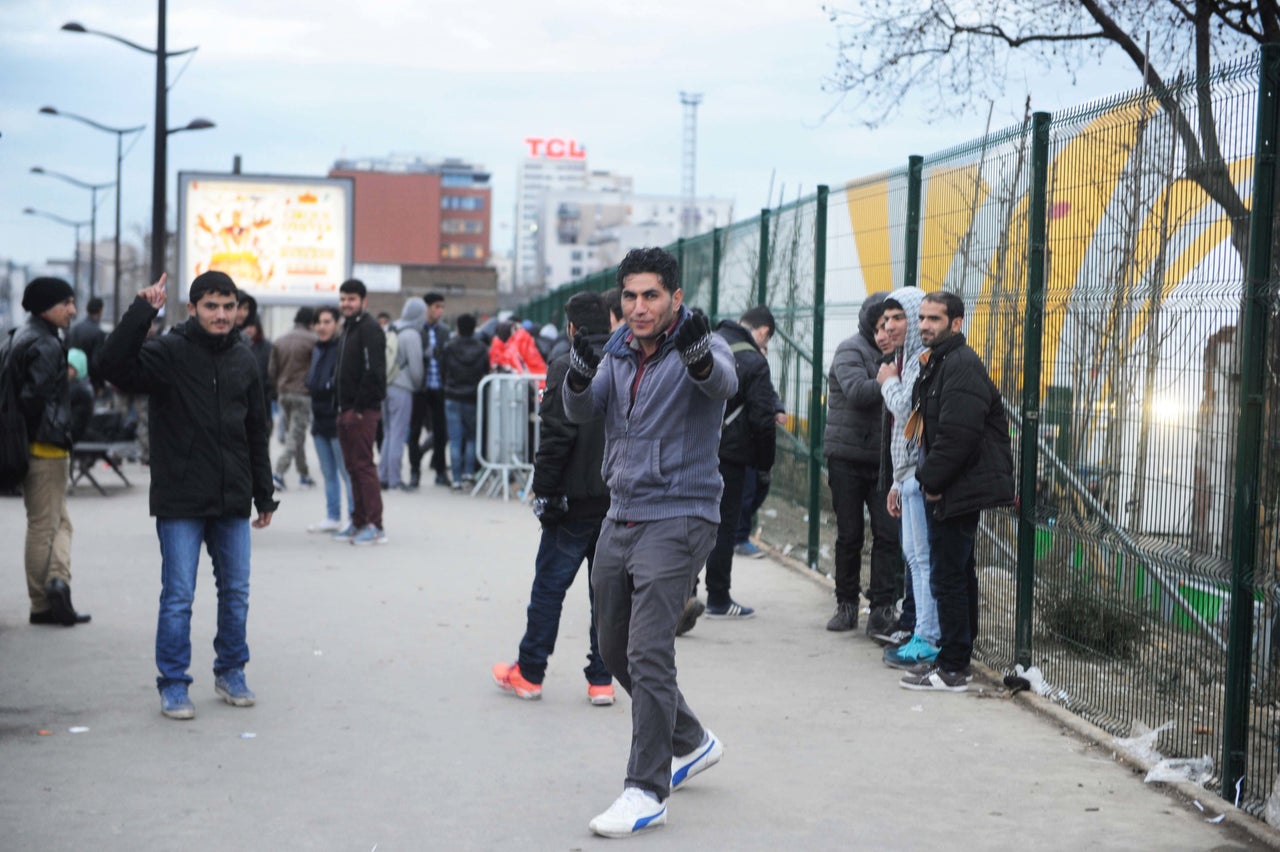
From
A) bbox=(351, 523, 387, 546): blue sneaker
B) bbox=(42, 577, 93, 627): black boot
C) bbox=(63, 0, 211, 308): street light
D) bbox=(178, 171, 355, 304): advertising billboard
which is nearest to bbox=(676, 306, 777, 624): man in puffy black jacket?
bbox=(42, 577, 93, 627): black boot

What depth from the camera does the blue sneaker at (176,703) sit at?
260 inches

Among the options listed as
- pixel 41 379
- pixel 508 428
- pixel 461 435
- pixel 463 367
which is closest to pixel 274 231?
pixel 461 435

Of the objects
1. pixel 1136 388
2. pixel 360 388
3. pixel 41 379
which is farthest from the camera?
pixel 360 388

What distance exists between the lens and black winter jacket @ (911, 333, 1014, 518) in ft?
23.1

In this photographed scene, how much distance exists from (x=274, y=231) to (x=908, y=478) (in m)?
27.2

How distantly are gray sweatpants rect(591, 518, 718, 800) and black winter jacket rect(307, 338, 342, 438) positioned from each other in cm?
770

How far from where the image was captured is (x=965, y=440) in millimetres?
7031

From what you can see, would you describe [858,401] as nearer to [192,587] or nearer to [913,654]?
[913,654]

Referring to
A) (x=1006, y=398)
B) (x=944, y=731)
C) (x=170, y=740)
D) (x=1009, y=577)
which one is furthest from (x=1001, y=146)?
(x=170, y=740)

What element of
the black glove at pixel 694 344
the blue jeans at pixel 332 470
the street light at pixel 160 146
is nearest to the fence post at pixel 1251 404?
the black glove at pixel 694 344

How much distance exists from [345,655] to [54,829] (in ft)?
10.1

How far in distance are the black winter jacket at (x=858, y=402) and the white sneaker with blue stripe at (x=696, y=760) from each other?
133 inches

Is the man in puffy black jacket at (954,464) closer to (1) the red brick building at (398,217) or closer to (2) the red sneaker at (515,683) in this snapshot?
(2) the red sneaker at (515,683)

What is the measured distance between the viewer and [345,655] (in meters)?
8.12
